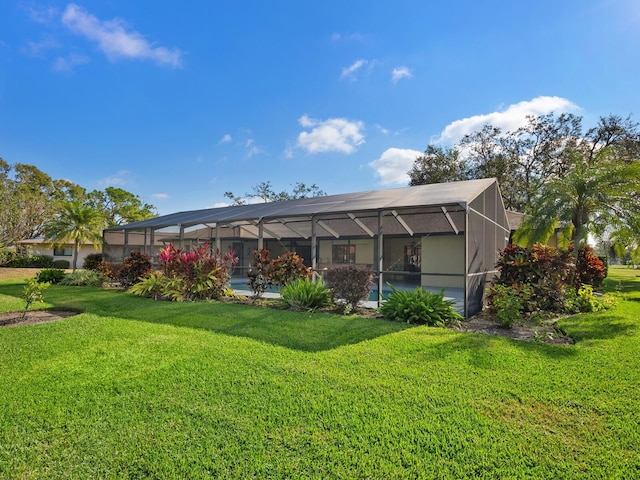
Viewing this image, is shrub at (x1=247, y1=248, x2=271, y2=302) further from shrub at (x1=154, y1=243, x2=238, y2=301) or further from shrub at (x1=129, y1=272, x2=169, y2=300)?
shrub at (x1=129, y1=272, x2=169, y2=300)

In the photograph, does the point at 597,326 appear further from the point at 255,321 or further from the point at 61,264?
the point at 61,264

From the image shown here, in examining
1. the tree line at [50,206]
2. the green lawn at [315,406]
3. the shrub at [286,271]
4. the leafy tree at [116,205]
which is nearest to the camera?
the green lawn at [315,406]

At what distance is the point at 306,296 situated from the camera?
338 inches

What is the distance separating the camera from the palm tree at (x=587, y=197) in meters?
9.00

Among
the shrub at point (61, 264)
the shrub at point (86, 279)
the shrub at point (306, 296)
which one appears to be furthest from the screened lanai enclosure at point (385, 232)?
the shrub at point (61, 264)

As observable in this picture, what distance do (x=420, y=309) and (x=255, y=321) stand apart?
3265 mm

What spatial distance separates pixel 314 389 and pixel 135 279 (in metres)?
11.6

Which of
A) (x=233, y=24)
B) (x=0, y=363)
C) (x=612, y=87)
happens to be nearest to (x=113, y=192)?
(x=233, y=24)

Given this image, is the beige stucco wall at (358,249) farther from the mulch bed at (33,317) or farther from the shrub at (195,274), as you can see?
the mulch bed at (33,317)

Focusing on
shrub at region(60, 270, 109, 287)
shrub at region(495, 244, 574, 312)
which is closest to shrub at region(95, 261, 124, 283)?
shrub at region(60, 270, 109, 287)

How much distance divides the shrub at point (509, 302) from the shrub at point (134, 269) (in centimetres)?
1139

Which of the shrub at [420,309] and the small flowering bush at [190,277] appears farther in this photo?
the small flowering bush at [190,277]

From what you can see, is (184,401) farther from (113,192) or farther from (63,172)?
(113,192)

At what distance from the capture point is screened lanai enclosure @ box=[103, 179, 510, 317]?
906 centimetres
